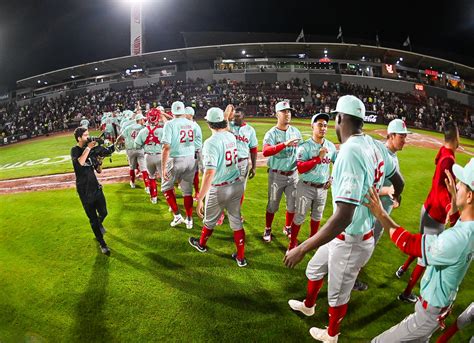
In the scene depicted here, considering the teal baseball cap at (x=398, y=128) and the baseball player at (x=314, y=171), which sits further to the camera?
the baseball player at (x=314, y=171)

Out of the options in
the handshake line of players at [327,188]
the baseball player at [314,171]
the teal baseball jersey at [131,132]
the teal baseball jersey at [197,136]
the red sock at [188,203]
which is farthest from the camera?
the teal baseball jersey at [131,132]

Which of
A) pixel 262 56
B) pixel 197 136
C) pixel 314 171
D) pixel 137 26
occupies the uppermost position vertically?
pixel 137 26

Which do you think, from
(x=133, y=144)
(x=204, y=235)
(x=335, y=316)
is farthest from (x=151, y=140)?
(x=335, y=316)

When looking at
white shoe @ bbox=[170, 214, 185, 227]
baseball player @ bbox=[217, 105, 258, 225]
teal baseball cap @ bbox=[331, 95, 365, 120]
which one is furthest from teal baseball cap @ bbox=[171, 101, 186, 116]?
teal baseball cap @ bbox=[331, 95, 365, 120]

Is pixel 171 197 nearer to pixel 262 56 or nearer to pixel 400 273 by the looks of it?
pixel 400 273

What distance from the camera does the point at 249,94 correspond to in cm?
3222

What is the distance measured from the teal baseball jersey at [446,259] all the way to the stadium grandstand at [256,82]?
26.3 m

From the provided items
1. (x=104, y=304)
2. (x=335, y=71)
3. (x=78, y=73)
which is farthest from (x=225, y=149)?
(x=78, y=73)

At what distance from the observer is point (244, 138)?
6.05m

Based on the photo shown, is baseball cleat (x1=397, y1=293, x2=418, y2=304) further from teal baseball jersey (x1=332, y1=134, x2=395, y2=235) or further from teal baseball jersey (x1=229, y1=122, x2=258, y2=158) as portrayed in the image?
teal baseball jersey (x1=229, y1=122, x2=258, y2=158)

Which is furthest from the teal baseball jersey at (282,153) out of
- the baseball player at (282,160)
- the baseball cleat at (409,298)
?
the baseball cleat at (409,298)

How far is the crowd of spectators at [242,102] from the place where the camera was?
28719 millimetres

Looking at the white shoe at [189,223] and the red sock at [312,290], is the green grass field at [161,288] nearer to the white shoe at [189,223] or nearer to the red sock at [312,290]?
the white shoe at [189,223]

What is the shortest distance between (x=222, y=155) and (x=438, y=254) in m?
3.12
